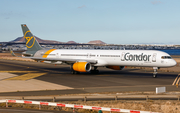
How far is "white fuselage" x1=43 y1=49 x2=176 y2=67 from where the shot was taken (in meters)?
43.1

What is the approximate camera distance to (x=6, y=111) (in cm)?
1922

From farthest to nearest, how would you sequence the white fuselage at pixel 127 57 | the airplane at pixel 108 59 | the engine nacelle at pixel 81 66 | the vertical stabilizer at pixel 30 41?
the vertical stabilizer at pixel 30 41 → the engine nacelle at pixel 81 66 → the airplane at pixel 108 59 → the white fuselage at pixel 127 57

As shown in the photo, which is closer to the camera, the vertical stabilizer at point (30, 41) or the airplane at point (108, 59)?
the airplane at point (108, 59)

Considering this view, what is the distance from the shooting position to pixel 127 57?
1813 inches

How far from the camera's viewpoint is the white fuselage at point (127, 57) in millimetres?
43125

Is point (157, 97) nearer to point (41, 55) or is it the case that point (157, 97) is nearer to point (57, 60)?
point (57, 60)

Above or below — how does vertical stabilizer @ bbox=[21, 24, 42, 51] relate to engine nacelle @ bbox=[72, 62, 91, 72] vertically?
above

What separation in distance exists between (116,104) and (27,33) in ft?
140

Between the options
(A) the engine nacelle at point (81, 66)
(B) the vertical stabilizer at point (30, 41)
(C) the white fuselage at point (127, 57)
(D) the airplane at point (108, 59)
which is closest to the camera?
(C) the white fuselage at point (127, 57)

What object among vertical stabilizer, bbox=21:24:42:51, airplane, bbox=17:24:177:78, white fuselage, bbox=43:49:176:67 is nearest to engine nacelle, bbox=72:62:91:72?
airplane, bbox=17:24:177:78

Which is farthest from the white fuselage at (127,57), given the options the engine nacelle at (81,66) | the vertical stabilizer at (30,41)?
the vertical stabilizer at (30,41)

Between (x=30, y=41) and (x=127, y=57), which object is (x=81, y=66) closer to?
(x=127, y=57)

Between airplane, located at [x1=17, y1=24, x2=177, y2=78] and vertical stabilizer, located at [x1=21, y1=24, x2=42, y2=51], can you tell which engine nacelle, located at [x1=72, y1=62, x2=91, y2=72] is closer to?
airplane, located at [x1=17, y1=24, x2=177, y2=78]

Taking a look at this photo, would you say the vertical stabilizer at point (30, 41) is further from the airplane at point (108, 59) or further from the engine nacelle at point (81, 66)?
the engine nacelle at point (81, 66)
